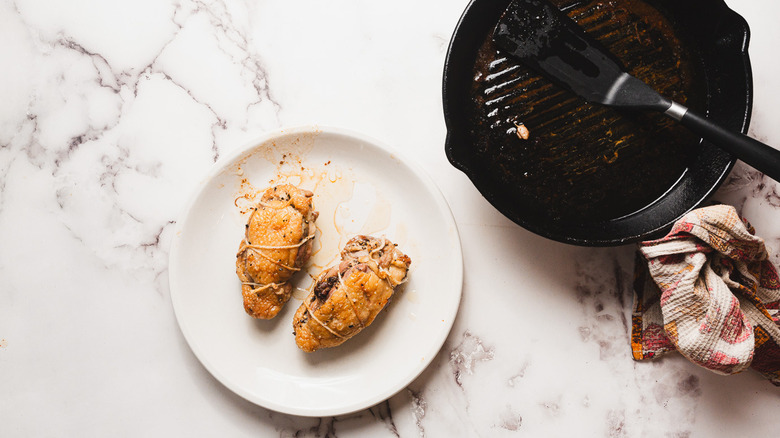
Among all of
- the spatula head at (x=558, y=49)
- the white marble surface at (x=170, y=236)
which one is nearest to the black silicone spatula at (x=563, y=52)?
the spatula head at (x=558, y=49)

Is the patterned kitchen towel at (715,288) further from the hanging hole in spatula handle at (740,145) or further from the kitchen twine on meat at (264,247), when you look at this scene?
the kitchen twine on meat at (264,247)

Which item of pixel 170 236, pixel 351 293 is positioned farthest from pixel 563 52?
pixel 170 236

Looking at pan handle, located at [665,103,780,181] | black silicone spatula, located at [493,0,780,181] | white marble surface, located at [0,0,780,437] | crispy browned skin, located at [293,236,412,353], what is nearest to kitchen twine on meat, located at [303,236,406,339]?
crispy browned skin, located at [293,236,412,353]

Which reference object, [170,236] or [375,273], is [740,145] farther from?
[170,236]

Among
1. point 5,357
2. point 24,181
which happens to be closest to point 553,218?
point 24,181

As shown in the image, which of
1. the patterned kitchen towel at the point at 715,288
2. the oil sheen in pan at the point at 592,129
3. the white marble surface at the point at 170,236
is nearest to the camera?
the patterned kitchen towel at the point at 715,288

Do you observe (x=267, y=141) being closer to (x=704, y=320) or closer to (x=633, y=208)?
(x=633, y=208)
